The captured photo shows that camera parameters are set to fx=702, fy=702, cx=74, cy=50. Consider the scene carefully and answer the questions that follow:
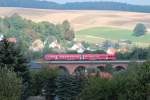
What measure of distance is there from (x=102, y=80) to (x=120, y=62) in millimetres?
69002

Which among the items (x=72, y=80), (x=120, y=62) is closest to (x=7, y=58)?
(x=72, y=80)

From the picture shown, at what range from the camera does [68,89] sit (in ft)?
215

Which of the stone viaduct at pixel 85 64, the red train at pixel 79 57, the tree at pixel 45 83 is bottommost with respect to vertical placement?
the stone viaduct at pixel 85 64

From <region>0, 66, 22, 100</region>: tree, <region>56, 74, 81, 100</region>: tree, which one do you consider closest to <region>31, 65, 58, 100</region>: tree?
<region>56, 74, 81, 100</region>: tree

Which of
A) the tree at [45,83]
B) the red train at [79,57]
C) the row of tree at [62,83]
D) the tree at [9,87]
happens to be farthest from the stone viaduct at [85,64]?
the tree at [9,87]

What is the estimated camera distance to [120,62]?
124750mm

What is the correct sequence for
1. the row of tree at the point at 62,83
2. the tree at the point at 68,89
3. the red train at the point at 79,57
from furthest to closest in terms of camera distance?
1. the red train at the point at 79,57
2. the tree at the point at 68,89
3. the row of tree at the point at 62,83

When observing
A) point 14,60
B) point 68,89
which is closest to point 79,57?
point 68,89

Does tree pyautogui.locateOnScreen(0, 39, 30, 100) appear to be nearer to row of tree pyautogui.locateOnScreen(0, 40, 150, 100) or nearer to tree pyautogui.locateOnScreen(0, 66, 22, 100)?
row of tree pyautogui.locateOnScreen(0, 40, 150, 100)

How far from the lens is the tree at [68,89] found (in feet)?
214

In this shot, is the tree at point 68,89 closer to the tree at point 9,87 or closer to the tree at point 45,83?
the tree at point 45,83

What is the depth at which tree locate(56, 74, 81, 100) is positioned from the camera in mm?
65250

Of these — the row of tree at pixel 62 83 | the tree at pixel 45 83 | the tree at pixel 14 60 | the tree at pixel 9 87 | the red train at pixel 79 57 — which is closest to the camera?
the tree at pixel 9 87

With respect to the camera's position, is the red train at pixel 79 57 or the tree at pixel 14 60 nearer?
the tree at pixel 14 60
